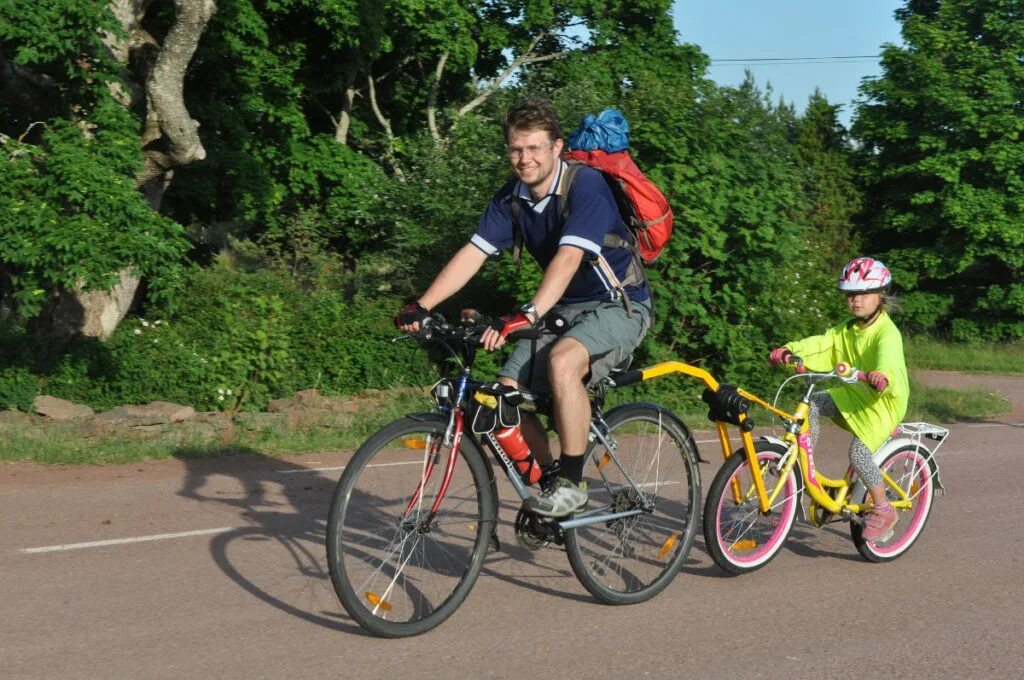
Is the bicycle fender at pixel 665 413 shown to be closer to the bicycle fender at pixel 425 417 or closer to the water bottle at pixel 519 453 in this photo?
the water bottle at pixel 519 453

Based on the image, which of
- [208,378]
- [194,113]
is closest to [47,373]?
[208,378]

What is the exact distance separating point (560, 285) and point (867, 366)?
214cm

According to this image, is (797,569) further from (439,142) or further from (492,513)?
(439,142)

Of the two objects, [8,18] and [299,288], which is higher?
[8,18]

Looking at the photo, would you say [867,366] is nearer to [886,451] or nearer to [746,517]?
[886,451]

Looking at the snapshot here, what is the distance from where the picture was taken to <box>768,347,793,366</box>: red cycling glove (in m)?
6.30

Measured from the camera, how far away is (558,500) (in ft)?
17.2

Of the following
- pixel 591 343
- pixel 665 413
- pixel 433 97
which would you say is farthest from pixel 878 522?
pixel 433 97

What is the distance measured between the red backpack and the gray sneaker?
1.18m

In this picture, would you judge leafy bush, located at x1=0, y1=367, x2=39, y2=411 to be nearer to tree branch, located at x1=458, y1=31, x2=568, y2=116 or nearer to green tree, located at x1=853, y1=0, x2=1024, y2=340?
tree branch, located at x1=458, y1=31, x2=568, y2=116

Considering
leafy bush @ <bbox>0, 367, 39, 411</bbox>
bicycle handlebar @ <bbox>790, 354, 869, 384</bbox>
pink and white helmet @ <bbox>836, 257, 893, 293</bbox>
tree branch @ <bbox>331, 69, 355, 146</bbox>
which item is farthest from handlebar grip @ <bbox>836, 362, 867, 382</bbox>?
tree branch @ <bbox>331, 69, 355, 146</bbox>

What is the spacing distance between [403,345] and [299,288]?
1.93m

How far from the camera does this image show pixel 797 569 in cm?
645

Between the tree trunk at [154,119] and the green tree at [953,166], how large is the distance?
21314 mm
